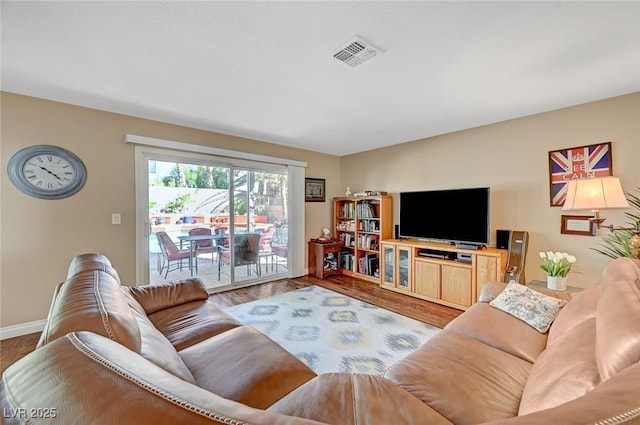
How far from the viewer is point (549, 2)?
1.37 metres

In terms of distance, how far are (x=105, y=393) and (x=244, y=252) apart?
3743 millimetres

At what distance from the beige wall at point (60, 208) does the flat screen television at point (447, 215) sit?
3481mm

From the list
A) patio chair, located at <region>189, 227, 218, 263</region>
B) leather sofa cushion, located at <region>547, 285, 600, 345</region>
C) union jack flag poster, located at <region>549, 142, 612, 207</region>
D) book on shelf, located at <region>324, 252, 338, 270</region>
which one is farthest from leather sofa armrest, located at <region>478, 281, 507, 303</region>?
patio chair, located at <region>189, 227, 218, 263</region>

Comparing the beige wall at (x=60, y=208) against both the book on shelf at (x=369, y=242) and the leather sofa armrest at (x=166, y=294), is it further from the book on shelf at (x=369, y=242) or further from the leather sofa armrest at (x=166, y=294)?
the book on shelf at (x=369, y=242)

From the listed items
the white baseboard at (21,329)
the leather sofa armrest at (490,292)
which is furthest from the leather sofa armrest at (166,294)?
the leather sofa armrest at (490,292)

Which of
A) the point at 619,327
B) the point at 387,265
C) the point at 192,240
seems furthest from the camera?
the point at 387,265

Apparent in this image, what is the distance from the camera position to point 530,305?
1.75 meters

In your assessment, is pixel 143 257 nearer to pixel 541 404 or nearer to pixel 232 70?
pixel 232 70

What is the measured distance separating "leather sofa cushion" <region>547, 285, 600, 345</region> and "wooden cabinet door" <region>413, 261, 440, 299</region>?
1763 millimetres

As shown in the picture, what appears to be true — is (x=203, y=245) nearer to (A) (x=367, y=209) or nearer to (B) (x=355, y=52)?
(A) (x=367, y=209)

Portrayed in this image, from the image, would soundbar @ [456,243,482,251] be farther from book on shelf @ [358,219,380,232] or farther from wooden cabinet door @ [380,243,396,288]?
book on shelf @ [358,219,380,232]

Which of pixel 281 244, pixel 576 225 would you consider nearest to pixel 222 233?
pixel 281 244

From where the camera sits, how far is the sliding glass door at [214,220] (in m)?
3.31

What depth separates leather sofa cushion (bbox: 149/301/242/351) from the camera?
1556 millimetres
